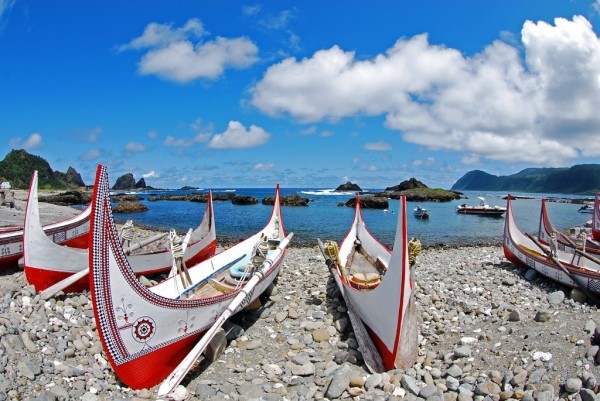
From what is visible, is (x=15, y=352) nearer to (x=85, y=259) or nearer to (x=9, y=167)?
(x=85, y=259)

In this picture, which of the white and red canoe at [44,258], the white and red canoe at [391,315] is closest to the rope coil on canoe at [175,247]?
the white and red canoe at [44,258]

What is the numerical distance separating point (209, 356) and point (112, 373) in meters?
2.00

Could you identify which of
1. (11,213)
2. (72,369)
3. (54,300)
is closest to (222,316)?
(72,369)

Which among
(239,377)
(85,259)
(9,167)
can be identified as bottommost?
(239,377)

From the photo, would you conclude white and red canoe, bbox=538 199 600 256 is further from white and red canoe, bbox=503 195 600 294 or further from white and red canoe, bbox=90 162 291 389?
white and red canoe, bbox=90 162 291 389

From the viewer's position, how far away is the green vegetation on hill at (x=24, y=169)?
105 metres

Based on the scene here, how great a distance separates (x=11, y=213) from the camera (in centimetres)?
2308

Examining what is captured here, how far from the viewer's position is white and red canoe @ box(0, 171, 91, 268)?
43.5 feet

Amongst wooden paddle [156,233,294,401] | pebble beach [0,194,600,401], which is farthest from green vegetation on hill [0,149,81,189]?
wooden paddle [156,233,294,401]

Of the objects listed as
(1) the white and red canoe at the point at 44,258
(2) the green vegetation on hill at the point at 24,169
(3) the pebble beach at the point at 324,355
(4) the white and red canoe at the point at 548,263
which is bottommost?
(3) the pebble beach at the point at 324,355

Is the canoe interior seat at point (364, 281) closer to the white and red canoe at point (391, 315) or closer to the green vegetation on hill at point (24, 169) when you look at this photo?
the white and red canoe at point (391, 315)

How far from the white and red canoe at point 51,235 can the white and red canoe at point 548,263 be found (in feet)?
55.3

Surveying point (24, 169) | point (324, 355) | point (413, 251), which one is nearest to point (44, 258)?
point (324, 355)

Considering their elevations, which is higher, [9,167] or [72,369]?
[9,167]
